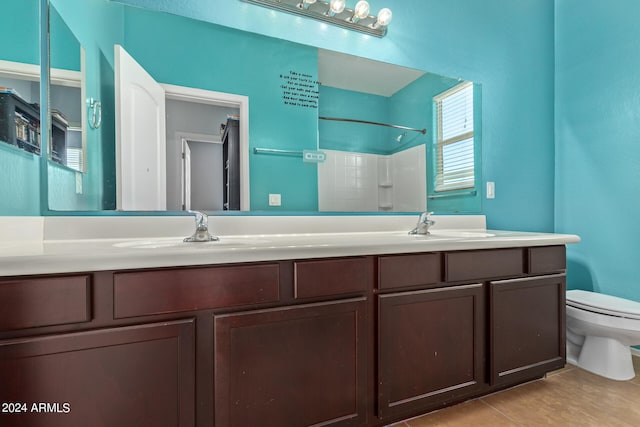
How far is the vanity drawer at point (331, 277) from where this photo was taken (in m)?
1.01

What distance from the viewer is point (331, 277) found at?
1.05 meters

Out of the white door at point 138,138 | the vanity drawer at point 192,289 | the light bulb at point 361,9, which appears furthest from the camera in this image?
the light bulb at point 361,9

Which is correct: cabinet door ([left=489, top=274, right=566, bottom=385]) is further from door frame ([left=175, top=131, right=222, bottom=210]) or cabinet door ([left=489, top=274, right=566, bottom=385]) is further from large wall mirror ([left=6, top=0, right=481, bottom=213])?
door frame ([left=175, top=131, right=222, bottom=210])

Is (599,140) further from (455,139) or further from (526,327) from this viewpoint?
(526,327)

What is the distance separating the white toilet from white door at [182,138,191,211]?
83.8 inches

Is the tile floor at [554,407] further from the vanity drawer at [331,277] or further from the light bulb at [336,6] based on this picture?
the light bulb at [336,6]

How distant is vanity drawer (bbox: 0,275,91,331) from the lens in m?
0.71

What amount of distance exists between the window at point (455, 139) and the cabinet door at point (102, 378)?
5.48ft

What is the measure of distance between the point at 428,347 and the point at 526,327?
23.0 inches

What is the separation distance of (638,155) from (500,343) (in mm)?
1581

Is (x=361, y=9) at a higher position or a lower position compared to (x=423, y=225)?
higher

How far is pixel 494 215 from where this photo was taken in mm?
2066

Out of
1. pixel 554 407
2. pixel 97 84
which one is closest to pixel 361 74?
pixel 97 84

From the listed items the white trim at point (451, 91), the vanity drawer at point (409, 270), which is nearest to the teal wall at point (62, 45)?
the vanity drawer at point (409, 270)
